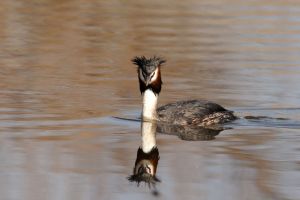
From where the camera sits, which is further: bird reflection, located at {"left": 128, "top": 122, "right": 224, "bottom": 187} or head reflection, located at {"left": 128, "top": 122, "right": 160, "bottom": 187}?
bird reflection, located at {"left": 128, "top": 122, "right": 224, "bottom": 187}

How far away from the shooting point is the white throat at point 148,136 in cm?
1333

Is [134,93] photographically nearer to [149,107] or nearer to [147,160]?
[149,107]

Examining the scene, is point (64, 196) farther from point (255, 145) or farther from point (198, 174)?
point (255, 145)

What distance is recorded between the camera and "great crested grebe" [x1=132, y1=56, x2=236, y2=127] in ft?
49.9

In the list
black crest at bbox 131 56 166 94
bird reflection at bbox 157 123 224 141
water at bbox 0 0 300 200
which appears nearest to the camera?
water at bbox 0 0 300 200

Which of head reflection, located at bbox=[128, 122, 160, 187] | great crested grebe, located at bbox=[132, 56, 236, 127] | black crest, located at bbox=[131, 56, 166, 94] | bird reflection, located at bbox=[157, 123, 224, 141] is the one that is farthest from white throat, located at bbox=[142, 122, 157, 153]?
black crest, located at bbox=[131, 56, 166, 94]

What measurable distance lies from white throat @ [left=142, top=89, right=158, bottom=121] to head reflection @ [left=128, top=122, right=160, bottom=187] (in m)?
0.36

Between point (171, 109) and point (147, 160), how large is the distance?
2.95 metres

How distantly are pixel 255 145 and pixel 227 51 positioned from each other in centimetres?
855

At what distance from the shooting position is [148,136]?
14.2 m

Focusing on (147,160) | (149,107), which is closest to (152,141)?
(147,160)

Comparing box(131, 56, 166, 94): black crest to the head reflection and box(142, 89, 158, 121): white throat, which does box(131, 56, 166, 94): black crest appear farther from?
the head reflection

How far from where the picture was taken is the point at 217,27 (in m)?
25.1

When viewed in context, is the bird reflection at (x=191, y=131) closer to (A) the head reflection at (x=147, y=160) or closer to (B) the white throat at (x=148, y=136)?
(B) the white throat at (x=148, y=136)
